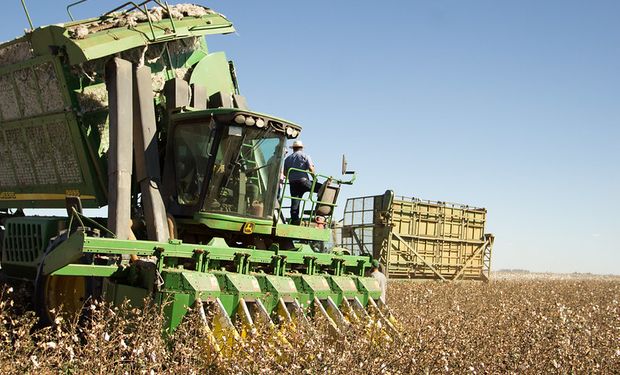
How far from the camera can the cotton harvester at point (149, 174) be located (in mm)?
6953

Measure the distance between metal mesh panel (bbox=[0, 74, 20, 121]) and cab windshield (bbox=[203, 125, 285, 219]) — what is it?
283cm

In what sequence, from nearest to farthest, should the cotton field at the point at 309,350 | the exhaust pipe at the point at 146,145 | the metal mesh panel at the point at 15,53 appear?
the cotton field at the point at 309,350 < the exhaust pipe at the point at 146,145 < the metal mesh panel at the point at 15,53

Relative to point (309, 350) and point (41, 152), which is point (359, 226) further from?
point (309, 350)

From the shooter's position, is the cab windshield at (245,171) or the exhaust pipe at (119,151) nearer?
the exhaust pipe at (119,151)

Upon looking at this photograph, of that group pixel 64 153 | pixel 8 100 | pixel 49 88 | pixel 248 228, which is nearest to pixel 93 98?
pixel 49 88

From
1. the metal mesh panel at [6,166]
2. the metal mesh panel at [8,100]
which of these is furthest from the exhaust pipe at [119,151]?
the metal mesh panel at [6,166]

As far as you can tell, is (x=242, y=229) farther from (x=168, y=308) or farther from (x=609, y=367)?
(x=609, y=367)

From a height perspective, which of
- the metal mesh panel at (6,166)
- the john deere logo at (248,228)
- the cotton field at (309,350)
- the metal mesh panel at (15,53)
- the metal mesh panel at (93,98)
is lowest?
the cotton field at (309,350)

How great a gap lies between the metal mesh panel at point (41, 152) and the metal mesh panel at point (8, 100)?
0.30m

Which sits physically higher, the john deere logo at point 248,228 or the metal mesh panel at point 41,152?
the metal mesh panel at point 41,152

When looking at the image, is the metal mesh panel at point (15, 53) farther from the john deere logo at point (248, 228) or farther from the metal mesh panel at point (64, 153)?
the john deere logo at point (248, 228)

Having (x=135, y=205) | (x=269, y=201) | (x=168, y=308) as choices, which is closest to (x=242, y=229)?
(x=269, y=201)

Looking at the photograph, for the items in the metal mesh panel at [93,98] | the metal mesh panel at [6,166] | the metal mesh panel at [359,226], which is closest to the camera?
the metal mesh panel at [93,98]

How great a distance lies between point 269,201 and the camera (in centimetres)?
816
